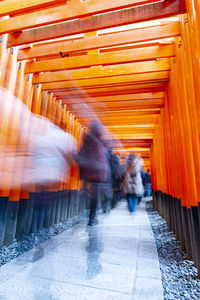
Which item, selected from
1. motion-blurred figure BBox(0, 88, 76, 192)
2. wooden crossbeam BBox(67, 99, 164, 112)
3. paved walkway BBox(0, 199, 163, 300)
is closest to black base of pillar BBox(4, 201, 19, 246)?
motion-blurred figure BBox(0, 88, 76, 192)

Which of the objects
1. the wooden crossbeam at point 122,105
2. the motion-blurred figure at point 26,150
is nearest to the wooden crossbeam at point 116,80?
the wooden crossbeam at point 122,105

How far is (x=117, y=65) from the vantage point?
445cm

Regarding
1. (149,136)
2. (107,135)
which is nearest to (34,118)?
(107,135)

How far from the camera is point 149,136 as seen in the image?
9297 millimetres

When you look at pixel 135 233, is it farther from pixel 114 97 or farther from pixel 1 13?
pixel 1 13

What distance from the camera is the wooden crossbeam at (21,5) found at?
3.00 meters

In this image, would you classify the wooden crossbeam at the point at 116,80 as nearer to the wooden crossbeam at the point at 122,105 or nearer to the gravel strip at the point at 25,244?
the wooden crossbeam at the point at 122,105

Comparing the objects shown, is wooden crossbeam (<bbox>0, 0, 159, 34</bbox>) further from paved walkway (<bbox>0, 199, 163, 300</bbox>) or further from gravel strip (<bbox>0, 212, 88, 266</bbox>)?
gravel strip (<bbox>0, 212, 88, 266</bbox>)

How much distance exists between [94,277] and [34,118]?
153 inches

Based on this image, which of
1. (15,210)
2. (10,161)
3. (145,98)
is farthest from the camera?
(145,98)

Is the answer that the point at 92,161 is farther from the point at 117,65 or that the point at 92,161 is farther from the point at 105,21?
the point at 117,65

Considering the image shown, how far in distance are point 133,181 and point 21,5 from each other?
5339 mm

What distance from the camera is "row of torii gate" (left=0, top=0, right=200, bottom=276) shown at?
284 cm

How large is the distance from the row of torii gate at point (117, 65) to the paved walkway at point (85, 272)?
2.74 ft
